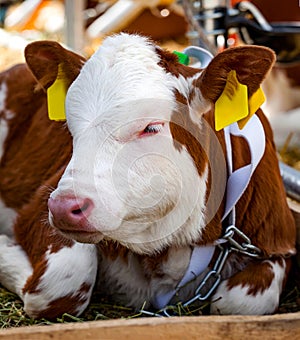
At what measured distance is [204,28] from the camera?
16.3 feet

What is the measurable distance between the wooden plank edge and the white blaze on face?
37 centimetres

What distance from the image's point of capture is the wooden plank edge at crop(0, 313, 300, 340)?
6.29 ft

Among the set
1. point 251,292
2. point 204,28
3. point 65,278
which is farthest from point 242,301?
point 204,28

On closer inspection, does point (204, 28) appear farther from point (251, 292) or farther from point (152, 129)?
point (152, 129)

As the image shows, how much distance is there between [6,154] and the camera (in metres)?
3.54

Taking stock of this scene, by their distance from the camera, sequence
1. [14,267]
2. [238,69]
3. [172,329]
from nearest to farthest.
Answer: [172,329] → [238,69] → [14,267]

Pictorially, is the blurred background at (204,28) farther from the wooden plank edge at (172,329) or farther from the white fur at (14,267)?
the wooden plank edge at (172,329)

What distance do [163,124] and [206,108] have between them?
20cm

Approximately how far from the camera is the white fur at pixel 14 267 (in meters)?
2.91

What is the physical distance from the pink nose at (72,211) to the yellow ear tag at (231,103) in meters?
0.54

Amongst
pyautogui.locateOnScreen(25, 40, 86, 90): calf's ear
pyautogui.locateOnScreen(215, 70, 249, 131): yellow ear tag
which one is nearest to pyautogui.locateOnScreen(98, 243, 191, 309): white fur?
pyautogui.locateOnScreen(215, 70, 249, 131): yellow ear tag

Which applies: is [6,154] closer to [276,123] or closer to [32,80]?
[32,80]

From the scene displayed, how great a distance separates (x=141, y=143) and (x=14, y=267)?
915mm

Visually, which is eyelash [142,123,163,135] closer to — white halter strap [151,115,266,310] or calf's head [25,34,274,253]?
calf's head [25,34,274,253]
